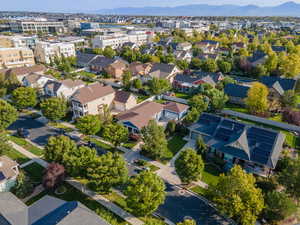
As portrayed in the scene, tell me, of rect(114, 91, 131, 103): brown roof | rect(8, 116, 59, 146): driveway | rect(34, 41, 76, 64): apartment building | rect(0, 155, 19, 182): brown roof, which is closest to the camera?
rect(0, 155, 19, 182): brown roof

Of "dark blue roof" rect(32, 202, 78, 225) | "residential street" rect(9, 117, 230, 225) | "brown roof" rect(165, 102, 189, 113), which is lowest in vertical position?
"residential street" rect(9, 117, 230, 225)

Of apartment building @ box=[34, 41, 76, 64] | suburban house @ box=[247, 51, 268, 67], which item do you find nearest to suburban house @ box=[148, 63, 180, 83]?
suburban house @ box=[247, 51, 268, 67]

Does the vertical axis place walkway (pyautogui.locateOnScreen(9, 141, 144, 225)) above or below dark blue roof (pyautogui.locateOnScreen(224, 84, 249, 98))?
below

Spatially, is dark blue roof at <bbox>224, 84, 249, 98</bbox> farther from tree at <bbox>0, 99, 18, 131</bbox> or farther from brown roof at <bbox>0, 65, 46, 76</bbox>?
brown roof at <bbox>0, 65, 46, 76</bbox>

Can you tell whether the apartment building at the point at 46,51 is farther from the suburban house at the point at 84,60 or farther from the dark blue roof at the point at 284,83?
the dark blue roof at the point at 284,83

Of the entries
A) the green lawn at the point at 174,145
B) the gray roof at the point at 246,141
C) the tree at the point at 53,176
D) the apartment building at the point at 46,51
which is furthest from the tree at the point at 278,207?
the apartment building at the point at 46,51

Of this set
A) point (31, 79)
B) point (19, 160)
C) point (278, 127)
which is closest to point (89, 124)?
point (19, 160)

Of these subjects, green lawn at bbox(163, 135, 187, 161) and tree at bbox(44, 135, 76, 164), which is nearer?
tree at bbox(44, 135, 76, 164)
